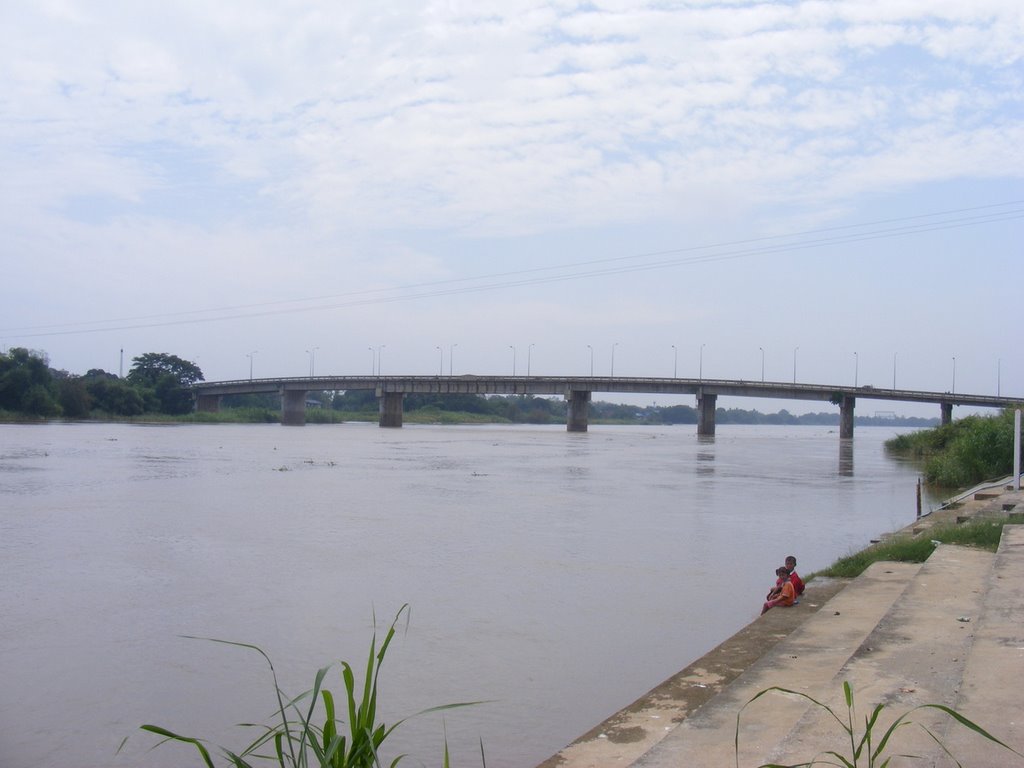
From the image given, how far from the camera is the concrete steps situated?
5.77m

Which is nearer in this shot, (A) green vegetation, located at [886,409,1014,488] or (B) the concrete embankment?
(B) the concrete embankment

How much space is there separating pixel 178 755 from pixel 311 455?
4580cm

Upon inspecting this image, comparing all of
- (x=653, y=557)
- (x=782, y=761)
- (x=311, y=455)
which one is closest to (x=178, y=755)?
(x=782, y=761)

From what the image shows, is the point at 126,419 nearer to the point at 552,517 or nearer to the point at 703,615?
the point at 552,517

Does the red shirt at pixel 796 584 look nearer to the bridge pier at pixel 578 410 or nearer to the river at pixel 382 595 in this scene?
the river at pixel 382 595


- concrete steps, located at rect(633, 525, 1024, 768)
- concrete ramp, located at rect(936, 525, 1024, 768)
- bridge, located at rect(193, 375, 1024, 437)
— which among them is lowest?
concrete steps, located at rect(633, 525, 1024, 768)

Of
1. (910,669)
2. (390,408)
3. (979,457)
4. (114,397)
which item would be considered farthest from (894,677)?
(114,397)

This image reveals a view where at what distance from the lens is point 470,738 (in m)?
8.45

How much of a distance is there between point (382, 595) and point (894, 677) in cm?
858

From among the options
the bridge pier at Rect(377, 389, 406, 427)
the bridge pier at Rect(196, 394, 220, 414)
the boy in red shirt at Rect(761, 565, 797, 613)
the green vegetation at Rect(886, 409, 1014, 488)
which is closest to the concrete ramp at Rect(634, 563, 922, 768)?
the boy in red shirt at Rect(761, 565, 797, 613)

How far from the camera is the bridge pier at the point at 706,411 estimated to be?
109438 millimetres

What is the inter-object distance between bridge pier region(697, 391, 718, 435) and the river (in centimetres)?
7625

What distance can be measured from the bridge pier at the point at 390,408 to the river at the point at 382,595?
85.2 metres

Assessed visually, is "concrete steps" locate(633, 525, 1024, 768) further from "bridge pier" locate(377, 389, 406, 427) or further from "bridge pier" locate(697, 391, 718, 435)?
"bridge pier" locate(377, 389, 406, 427)
